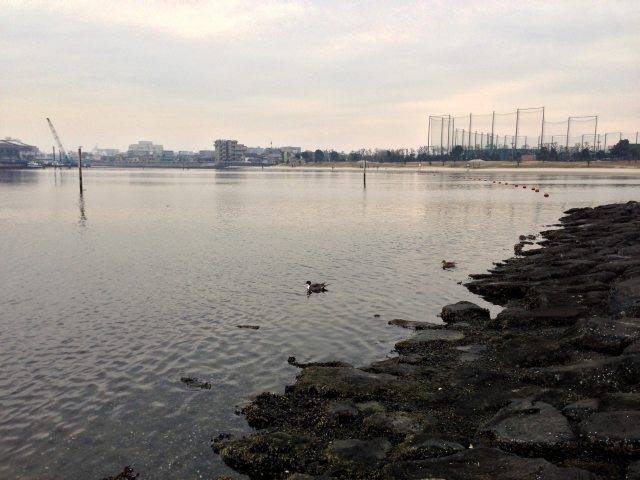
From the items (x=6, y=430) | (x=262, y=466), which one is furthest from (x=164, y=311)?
(x=262, y=466)

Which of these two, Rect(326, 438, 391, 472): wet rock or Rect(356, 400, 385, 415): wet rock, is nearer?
Rect(326, 438, 391, 472): wet rock

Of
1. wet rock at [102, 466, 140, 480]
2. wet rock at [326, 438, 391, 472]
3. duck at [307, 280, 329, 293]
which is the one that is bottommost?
wet rock at [102, 466, 140, 480]

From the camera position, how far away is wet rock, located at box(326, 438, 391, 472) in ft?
35.3

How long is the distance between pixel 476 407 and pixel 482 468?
369 cm

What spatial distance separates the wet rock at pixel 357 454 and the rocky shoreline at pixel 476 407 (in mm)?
34

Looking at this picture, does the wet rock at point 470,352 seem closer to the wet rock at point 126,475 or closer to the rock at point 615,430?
the rock at point 615,430

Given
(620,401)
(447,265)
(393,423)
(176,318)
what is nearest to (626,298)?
(620,401)

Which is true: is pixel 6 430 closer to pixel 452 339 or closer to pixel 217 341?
pixel 217 341

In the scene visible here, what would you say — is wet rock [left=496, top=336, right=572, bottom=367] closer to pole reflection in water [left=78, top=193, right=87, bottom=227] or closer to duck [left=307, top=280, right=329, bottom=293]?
duck [left=307, top=280, right=329, bottom=293]

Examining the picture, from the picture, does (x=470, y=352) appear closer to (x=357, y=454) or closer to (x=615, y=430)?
(x=615, y=430)

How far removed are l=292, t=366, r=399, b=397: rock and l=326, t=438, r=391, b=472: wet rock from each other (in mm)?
2758

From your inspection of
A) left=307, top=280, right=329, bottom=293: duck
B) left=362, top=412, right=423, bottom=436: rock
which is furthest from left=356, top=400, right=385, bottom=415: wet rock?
left=307, top=280, right=329, bottom=293: duck

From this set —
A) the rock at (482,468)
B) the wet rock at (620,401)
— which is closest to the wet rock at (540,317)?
the wet rock at (620,401)

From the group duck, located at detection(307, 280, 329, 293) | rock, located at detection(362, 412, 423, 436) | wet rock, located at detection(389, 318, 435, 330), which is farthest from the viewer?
duck, located at detection(307, 280, 329, 293)
